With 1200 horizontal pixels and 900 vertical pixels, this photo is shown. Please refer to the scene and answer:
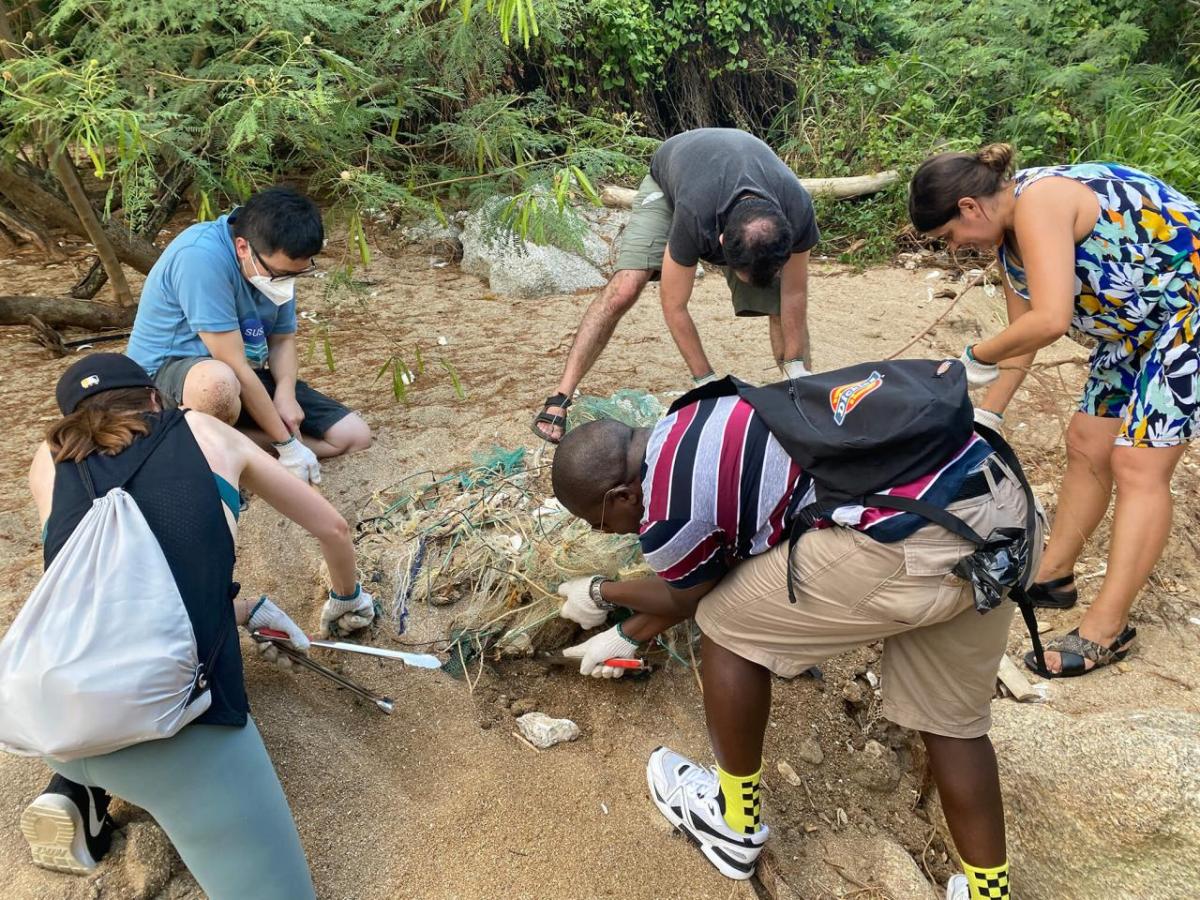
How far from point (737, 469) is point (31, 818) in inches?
55.0

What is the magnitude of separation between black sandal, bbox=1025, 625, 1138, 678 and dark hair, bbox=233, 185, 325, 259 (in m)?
2.30

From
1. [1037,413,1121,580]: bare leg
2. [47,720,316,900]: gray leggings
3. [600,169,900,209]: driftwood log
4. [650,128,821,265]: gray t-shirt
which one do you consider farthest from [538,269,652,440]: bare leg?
[600,169,900,209]: driftwood log

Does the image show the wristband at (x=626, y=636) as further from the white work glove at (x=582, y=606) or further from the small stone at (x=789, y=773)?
the small stone at (x=789, y=773)

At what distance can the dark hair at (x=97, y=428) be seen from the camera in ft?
4.83

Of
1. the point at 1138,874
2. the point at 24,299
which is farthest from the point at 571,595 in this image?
the point at 24,299

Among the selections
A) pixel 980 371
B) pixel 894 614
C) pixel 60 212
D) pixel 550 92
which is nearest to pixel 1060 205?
pixel 980 371

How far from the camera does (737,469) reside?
143cm

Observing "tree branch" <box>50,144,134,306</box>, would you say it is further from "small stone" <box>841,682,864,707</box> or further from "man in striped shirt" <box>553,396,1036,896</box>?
"small stone" <box>841,682,864,707</box>

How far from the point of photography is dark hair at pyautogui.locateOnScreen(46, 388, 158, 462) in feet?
4.83

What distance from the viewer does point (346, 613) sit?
2.17 meters

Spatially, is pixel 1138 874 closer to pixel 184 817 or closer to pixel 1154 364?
pixel 1154 364

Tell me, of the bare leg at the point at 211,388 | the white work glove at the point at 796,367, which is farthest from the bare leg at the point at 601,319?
the bare leg at the point at 211,388

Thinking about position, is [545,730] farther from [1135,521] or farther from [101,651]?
[1135,521]

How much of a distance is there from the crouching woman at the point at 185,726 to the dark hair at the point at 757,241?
58.3 inches
